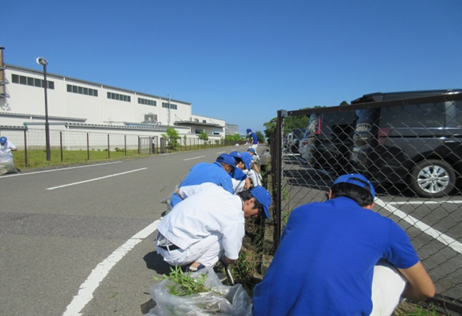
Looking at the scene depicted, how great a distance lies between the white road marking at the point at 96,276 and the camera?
2.25m

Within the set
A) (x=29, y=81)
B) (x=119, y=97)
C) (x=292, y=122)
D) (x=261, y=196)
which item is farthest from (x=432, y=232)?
(x=119, y=97)

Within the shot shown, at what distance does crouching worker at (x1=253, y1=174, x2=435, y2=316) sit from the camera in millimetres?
1222

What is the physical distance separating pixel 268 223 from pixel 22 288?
9.14 ft

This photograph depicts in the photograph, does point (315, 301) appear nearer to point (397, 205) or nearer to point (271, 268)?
point (271, 268)

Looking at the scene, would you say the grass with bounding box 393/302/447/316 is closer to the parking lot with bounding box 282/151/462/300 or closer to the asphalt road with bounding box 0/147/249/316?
the parking lot with bounding box 282/151/462/300

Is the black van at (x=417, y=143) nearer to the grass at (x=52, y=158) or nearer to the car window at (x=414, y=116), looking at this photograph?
the car window at (x=414, y=116)

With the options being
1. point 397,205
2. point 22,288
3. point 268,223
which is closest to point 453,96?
point 268,223

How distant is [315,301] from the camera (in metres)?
1.21

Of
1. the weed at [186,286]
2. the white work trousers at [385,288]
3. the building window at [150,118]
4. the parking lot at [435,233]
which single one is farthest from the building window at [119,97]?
the white work trousers at [385,288]

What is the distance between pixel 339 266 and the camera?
123 cm

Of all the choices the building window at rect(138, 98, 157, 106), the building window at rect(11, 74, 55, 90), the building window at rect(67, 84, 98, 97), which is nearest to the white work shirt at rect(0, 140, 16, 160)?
the building window at rect(11, 74, 55, 90)

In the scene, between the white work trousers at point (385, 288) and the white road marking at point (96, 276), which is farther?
the white road marking at point (96, 276)

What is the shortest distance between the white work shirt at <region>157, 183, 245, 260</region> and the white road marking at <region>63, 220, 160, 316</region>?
2.76ft

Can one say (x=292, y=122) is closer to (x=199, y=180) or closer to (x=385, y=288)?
(x=199, y=180)
